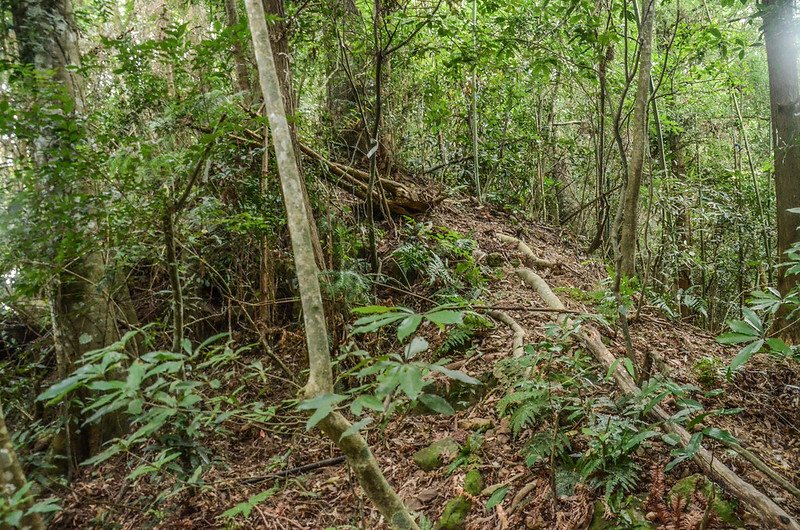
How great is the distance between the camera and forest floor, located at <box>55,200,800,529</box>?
2791mm

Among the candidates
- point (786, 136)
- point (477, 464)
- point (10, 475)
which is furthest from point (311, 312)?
point (786, 136)

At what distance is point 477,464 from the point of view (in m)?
3.32

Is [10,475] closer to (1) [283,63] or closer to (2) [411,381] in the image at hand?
(2) [411,381]

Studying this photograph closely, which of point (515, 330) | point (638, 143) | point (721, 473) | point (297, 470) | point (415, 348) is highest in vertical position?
point (638, 143)

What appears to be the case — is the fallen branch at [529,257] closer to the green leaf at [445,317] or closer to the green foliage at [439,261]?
the green foliage at [439,261]

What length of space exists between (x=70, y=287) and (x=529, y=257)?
5.38m

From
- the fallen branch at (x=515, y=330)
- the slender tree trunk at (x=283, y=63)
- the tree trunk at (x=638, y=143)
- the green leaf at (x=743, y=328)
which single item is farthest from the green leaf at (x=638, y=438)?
the slender tree trunk at (x=283, y=63)

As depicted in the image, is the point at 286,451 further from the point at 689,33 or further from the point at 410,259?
the point at 689,33

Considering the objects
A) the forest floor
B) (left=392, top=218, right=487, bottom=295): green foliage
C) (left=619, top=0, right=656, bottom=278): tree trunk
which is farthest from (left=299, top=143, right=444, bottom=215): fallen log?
(left=619, top=0, right=656, bottom=278): tree trunk

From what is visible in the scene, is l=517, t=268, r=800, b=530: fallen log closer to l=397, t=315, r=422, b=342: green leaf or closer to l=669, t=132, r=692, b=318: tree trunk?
l=397, t=315, r=422, b=342: green leaf

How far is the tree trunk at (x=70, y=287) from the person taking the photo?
4410mm

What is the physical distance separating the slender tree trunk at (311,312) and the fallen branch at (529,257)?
182 inches

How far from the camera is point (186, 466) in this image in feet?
13.2

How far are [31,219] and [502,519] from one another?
3.57m
